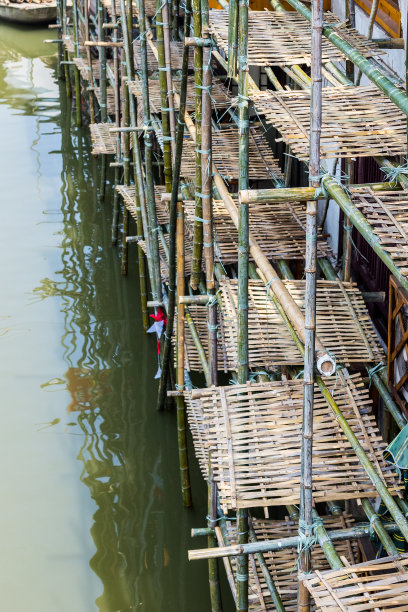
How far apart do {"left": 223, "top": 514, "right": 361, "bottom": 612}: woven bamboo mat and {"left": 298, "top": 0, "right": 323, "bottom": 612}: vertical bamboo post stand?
44.7 inches

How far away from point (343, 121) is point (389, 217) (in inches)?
46.2

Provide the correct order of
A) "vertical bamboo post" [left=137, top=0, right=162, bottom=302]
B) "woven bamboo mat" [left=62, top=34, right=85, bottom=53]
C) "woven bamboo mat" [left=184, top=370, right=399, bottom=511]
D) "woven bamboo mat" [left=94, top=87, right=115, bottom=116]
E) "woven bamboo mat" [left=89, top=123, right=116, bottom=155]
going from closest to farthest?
"woven bamboo mat" [left=184, top=370, right=399, bottom=511] → "vertical bamboo post" [left=137, top=0, right=162, bottom=302] → "woven bamboo mat" [left=89, top=123, right=116, bottom=155] → "woven bamboo mat" [left=94, top=87, right=115, bottom=116] → "woven bamboo mat" [left=62, top=34, right=85, bottom=53]

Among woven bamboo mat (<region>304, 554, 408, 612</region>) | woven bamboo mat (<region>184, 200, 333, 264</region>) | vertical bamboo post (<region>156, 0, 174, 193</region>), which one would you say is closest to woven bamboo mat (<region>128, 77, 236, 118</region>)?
vertical bamboo post (<region>156, 0, 174, 193</region>)

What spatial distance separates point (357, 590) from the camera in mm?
4102

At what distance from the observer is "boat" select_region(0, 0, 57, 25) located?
24.9 meters

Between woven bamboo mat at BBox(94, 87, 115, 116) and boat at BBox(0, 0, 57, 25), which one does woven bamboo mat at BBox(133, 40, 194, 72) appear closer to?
woven bamboo mat at BBox(94, 87, 115, 116)

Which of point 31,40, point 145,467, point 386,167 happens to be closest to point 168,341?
point 145,467

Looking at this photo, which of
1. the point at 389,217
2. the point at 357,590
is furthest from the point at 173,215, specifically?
the point at 357,590

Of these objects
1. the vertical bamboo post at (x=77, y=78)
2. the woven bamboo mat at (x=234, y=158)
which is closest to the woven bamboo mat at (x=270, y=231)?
the woven bamboo mat at (x=234, y=158)

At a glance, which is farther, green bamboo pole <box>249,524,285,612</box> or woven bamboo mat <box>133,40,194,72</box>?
woven bamboo mat <box>133,40,194,72</box>

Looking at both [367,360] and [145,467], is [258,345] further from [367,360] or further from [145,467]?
[145,467]

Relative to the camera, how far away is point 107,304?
12.0 meters

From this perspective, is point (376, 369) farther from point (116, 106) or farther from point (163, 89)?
point (116, 106)

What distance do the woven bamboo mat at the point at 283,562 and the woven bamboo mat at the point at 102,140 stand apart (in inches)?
313
